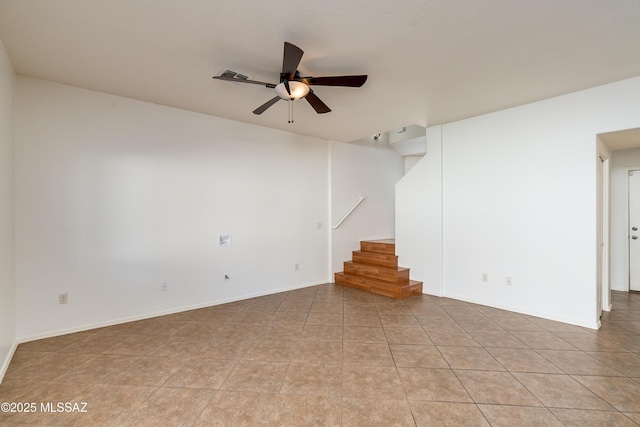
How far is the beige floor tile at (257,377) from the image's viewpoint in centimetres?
204

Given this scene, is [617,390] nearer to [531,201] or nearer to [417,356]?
[417,356]

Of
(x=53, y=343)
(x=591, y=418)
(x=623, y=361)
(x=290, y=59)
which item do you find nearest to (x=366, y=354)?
(x=591, y=418)

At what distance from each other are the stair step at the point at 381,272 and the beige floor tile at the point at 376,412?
2.64 meters

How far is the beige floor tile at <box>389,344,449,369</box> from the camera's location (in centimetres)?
232

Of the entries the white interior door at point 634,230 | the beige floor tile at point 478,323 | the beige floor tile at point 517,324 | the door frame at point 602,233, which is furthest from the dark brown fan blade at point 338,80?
the white interior door at point 634,230

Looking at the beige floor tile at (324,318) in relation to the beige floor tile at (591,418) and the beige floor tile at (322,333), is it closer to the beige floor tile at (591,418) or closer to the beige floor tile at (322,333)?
the beige floor tile at (322,333)

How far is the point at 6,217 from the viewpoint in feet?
7.93

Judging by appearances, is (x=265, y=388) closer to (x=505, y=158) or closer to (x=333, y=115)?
(x=333, y=115)

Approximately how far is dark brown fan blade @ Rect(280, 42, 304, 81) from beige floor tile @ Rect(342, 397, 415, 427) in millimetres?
2400

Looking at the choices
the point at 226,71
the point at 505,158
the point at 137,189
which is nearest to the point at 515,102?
the point at 505,158

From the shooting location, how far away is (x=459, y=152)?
412cm

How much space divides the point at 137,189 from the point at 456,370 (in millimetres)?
3824

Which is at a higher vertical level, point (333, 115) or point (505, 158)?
point (333, 115)

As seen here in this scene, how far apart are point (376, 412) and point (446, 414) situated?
444 mm
